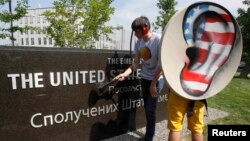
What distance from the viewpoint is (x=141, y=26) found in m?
3.67

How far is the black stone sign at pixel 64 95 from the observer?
11.0ft

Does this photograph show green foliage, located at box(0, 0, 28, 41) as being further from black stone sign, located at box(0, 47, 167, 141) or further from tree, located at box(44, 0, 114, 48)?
black stone sign, located at box(0, 47, 167, 141)

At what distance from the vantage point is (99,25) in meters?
15.8

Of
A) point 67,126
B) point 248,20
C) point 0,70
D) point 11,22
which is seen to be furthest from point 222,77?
point 248,20

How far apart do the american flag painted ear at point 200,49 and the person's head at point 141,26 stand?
81 cm

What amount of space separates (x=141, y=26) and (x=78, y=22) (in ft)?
42.7

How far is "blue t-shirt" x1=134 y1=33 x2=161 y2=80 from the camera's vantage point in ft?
12.4

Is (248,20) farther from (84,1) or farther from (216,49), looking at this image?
(216,49)

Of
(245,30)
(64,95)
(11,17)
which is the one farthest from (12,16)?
(245,30)

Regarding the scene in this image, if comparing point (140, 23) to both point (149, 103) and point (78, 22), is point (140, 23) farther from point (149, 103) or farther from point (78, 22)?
point (78, 22)

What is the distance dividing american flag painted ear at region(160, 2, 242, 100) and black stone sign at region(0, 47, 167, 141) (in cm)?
151

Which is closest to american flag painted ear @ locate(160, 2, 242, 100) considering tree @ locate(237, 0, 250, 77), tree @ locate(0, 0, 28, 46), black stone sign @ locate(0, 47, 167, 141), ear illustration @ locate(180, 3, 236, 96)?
ear illustration @ locate(180, 3, 236, 96)

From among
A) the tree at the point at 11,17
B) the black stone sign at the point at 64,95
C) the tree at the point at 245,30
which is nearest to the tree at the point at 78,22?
the tree at the point at 11,17

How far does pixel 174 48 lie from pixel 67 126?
74.3 inches
